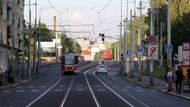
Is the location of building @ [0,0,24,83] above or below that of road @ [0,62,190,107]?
above

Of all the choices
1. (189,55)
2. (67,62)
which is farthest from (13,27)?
(189,55)

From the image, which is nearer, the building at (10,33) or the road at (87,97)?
the road at (87,97)

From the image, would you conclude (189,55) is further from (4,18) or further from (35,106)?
(4,18)

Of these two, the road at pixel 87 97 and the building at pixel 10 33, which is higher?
the building at pixel 10 33

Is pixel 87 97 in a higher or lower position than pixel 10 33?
lower

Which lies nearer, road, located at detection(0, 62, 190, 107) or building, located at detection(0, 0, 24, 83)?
road, located at detection(0, 62, 190, 107)

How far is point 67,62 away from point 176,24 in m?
19.7

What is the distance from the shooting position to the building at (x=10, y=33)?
76.2 metres

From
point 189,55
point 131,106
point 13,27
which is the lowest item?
point 131,106

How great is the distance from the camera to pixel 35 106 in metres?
26.1

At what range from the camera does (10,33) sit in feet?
284

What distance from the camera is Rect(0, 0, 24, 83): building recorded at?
7619 cm

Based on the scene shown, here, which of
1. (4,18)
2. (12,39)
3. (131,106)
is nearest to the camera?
(131,106)

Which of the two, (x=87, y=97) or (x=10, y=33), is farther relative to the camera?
(x=10, y=33)
